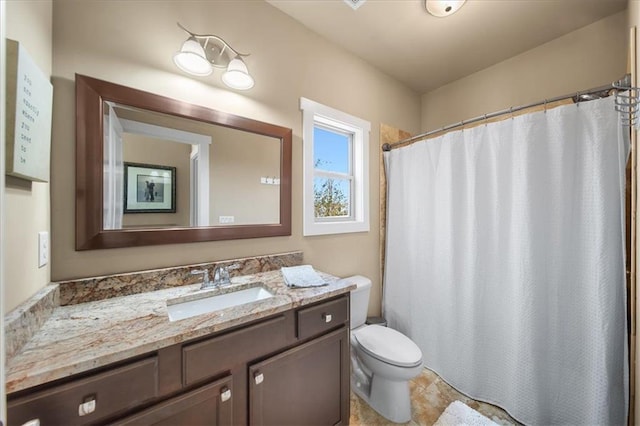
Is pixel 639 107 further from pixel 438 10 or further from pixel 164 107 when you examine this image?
pixel 164 107

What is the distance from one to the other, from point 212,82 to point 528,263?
2138mm

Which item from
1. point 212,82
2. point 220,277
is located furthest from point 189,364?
point 212,82

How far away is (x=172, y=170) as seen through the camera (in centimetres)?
127

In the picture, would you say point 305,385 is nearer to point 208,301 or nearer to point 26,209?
point 208,301

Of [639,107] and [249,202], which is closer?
[639,107]

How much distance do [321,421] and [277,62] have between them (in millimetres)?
2114

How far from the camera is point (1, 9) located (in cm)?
Result: 47

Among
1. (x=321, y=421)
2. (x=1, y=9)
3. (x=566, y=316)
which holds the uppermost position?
(x=1, y=9)

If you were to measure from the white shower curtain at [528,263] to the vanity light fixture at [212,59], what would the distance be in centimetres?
146

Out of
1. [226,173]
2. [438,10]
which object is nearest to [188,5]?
[226,173]

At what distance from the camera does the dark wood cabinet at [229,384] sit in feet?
2.16

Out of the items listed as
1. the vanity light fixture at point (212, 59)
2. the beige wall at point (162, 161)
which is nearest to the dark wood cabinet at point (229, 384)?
the beige wall at point (162, 161)

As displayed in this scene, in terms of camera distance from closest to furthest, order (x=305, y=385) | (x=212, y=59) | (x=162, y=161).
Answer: (x=305, y=385) → (x=162, y=161) → (x=212, y=59)

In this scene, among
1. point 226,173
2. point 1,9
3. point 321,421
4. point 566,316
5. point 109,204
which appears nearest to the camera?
point 1,9
